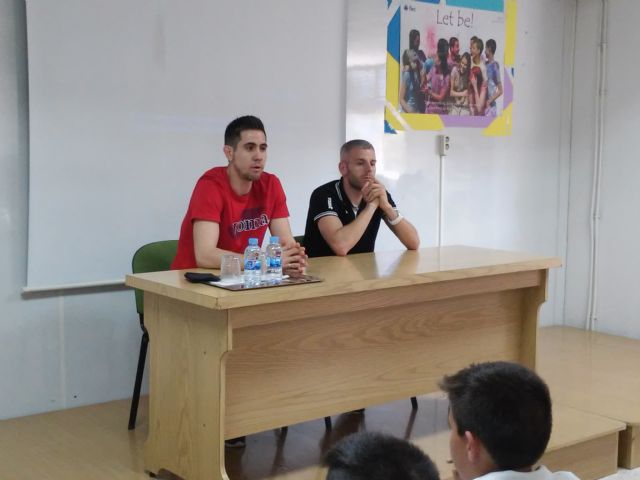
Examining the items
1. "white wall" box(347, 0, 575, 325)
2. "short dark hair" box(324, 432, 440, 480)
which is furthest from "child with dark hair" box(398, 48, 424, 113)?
"short dark hair" box(324, 432, 440, 480)

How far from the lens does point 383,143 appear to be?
15.7 ft

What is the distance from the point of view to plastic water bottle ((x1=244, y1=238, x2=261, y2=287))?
2619 mm

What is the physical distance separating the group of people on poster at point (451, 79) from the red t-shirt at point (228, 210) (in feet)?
6.02

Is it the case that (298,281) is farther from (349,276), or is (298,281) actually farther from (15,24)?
(15,24)

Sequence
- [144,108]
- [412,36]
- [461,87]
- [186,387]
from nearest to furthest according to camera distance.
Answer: [186,387]
[144,108]
[412,36]
[461,87]

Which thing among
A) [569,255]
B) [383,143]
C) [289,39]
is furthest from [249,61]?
[569,255]

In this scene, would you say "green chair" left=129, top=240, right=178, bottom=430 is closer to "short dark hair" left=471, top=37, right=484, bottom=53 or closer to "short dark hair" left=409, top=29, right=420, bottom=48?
"short dark hair" left=409, top=29, right=420, bottom=48

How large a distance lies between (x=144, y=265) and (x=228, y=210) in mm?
509

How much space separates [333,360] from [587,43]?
3.85 meters

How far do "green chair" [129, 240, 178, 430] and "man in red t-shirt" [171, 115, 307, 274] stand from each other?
0.25 metres

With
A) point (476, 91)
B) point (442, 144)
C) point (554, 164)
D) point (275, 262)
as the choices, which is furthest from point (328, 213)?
point (554, 164)

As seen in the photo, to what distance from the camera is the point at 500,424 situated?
1523mm

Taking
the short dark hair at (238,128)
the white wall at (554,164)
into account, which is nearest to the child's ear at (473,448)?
the short dark hair at (238,128)

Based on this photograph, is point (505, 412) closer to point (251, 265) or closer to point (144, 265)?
point (251, 265)
